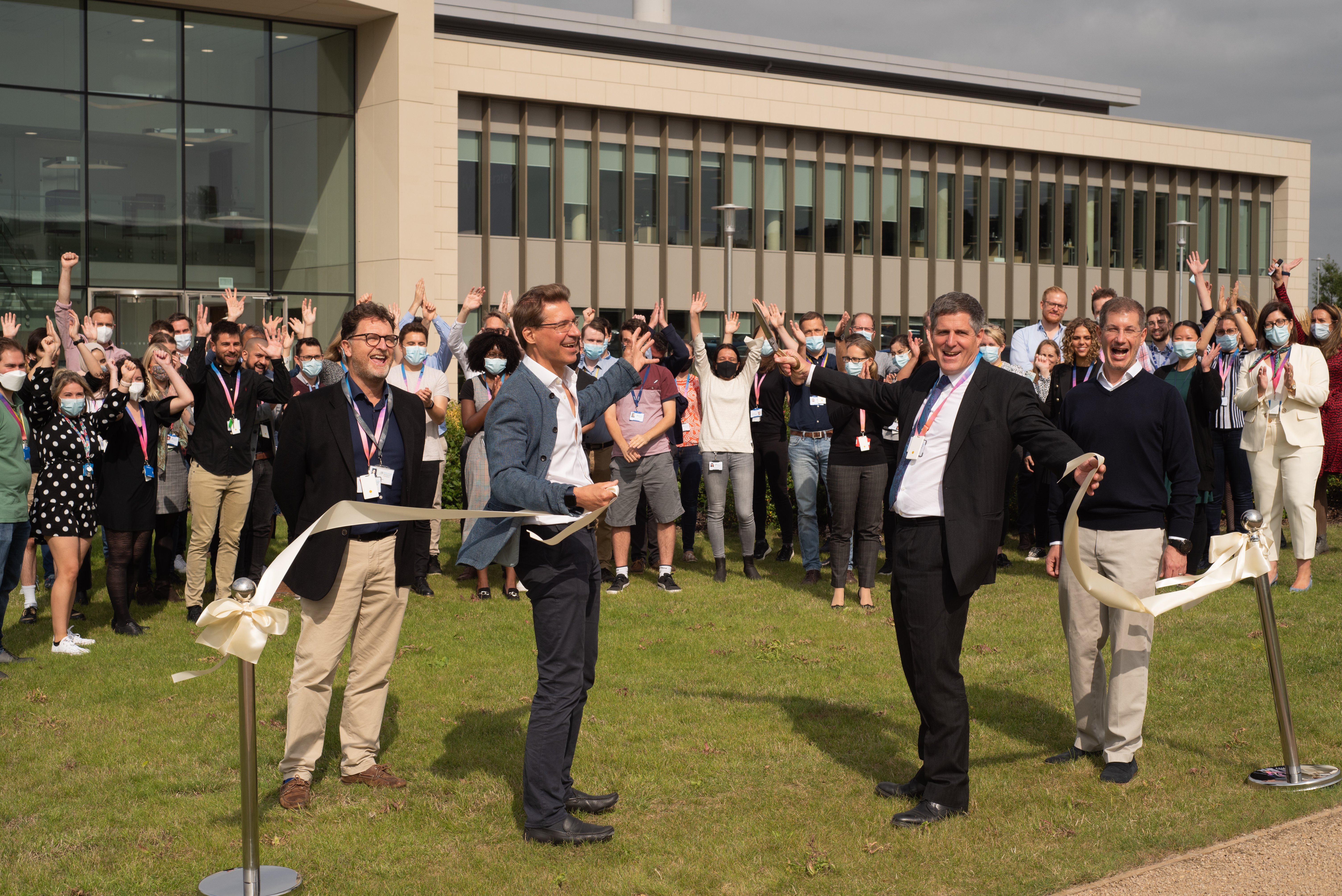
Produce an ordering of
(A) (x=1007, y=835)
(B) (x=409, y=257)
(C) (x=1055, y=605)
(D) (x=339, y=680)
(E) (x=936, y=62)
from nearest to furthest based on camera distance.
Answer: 1. (A) (x=1007, y=835)
2. (D) (x=339, y=680)
3. (C) (x=1055, y=605)
4. (B) (x=409, y=257)
5. (E) (x=936, y=62)

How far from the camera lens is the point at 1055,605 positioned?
401 inches

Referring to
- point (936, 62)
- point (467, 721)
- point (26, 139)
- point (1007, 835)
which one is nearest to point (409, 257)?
point (26, 139)

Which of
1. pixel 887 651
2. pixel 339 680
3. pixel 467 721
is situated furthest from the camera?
pixel 887 651

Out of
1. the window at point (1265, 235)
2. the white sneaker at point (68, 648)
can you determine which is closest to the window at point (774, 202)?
the window at point (1265, 235)

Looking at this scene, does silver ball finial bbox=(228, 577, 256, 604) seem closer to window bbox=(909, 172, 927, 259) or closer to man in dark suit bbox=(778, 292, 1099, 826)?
man in dark suit bbox=(778, 292, 1099, 826)

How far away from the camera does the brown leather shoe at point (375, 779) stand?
5992 mm

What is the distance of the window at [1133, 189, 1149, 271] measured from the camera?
44.5m

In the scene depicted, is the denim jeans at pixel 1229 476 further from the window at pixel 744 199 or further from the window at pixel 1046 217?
the window at pixel 1046 217

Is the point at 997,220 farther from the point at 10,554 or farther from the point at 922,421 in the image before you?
the point at 922,421

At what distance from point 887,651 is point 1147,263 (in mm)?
39906

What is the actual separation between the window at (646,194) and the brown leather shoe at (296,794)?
31.1 metres

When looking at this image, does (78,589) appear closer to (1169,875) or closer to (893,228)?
(1169,875)

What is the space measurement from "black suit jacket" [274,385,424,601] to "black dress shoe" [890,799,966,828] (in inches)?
106

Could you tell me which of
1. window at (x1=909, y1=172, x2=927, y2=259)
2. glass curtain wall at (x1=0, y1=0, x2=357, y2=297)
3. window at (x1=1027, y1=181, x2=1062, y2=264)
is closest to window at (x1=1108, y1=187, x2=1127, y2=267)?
window at (x1=1027, y1=181, x2=1062, y2=264)
